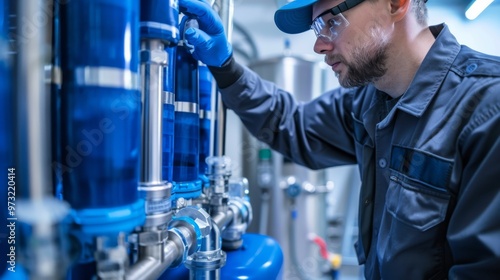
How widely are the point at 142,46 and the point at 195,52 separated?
11.4 inches

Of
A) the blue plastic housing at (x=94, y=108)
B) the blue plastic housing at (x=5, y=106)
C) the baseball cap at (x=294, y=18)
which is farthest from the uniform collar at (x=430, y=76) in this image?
the blue plastic housing at (x=5, y=106)

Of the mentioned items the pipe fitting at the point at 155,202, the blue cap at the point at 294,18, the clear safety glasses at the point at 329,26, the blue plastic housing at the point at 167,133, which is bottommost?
the pipe fitting at the point at 155,202

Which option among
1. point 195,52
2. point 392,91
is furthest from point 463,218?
point 195,52

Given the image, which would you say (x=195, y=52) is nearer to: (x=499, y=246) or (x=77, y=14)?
(x=77, y=14)

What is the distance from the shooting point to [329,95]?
3.54 ft

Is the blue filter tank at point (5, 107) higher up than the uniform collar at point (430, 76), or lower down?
lower down

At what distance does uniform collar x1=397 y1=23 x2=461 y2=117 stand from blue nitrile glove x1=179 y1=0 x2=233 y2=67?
46cm

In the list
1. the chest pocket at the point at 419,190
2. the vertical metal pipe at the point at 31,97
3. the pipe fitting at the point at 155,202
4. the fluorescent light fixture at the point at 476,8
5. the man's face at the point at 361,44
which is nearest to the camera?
the vertical metal pipe at the point at 31,97

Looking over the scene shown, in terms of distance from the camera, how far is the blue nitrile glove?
2.00ft

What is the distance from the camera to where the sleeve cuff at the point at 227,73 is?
0.85 metres

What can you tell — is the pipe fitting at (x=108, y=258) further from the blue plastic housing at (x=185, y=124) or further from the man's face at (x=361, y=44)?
the man's face at (x=361, y=44)

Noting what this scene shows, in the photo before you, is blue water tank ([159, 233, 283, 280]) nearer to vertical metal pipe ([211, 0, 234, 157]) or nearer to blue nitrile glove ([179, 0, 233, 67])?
vertical metal pipe ([211, 0, 234, 157])

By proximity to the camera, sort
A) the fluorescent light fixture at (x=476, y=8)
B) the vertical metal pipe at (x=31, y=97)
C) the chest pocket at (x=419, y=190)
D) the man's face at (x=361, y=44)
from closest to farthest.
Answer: the vertical metal pipe at (x=31, y=97), the chest pocket at (x=419, y=190), the man's face at (x=361, y=44), the fluorescent light fixture at (x=476, y=8)

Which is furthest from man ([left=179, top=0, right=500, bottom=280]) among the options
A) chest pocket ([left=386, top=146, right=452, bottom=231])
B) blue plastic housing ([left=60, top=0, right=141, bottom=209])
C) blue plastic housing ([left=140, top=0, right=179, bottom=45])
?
blue plastic housing ([left=60, top=0, right=141, bottom=209])
